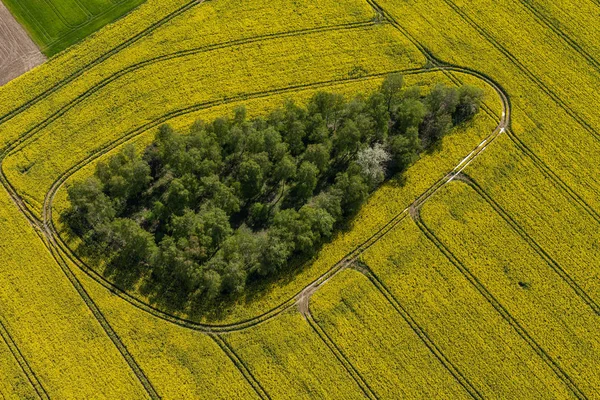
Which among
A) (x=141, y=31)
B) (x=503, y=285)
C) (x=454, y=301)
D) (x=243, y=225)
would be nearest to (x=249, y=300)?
(x=243, y=225)

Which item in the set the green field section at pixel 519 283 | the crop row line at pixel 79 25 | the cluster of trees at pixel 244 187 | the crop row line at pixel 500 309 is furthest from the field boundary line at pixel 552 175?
the crop row line at pixel 79 25

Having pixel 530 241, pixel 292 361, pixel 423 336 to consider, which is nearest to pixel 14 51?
pixel 292 361

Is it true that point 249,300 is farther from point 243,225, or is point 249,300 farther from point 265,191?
point 265,191

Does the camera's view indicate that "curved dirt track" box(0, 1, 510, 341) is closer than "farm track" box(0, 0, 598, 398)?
No

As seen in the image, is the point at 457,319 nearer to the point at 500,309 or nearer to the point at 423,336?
the point at 423,336

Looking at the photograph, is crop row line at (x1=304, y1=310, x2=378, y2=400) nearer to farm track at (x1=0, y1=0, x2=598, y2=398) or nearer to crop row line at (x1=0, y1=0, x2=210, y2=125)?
farm track at (x1=0, y1=0, x2=598, y2=398)

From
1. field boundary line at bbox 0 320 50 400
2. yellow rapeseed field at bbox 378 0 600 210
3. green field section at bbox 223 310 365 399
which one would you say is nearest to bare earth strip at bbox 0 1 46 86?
field boundary line at bbox 0 320 50 400
